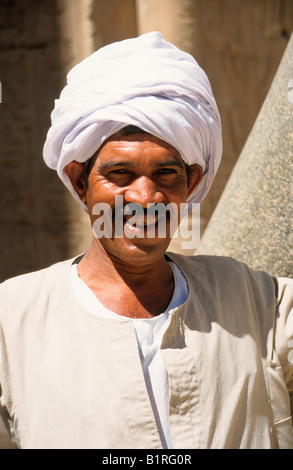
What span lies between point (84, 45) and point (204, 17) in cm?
63

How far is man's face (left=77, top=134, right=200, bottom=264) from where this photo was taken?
2061mm

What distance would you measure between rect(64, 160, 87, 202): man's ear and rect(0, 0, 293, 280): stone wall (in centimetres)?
175

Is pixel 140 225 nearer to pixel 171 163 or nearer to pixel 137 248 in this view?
pixel 137 248

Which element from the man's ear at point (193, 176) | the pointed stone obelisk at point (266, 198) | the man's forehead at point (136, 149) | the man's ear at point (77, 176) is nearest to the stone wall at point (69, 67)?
the pointed stone obelisk at point (266, 198)

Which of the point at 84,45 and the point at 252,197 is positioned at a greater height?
the point at 84,45

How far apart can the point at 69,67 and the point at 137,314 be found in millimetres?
2145

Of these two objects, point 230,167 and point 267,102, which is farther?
point 230,167

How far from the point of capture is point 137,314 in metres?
2.17

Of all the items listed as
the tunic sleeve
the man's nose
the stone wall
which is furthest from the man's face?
the stone wall

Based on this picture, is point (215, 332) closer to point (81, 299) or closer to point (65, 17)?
point (81, 299)

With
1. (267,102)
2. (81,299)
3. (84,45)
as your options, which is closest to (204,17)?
(84,45)

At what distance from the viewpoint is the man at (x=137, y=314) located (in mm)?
1987

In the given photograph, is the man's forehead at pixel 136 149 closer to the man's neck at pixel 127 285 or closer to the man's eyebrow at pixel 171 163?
the man's eyebrow at pixel 171 163

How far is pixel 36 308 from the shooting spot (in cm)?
210
